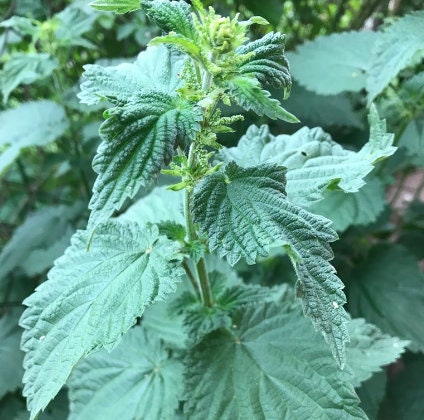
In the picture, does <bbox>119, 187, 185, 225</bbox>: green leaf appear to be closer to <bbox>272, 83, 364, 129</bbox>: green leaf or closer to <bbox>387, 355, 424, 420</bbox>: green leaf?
<bbox>272, 83, 364, 129</bbox>: green leaf

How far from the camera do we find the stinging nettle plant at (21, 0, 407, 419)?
602 mm

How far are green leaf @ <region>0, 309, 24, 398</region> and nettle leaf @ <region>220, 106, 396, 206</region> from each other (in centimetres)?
88

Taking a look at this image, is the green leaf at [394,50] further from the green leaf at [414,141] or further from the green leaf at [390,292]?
the green leaf at [390,292]

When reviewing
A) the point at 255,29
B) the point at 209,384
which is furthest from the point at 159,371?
the point at 255,29

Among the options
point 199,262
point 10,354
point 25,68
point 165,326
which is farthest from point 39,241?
point 199,262

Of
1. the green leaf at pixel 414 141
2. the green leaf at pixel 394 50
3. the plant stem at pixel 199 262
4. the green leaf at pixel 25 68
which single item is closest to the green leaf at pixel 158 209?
the plant stem at pixel 199 262

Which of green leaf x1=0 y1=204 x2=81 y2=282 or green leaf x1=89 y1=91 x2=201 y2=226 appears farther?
green leaf x1=0 y1=204 x2=81 y2=282

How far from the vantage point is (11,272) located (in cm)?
158

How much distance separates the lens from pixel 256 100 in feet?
1.92

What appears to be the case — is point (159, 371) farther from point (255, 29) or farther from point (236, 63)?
point (255, 29)

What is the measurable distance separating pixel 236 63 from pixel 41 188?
1472 millimetres

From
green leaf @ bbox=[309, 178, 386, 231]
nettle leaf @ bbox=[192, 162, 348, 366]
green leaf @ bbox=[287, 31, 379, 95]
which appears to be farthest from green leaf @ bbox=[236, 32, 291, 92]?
green leaf @ bbox=[287, 31, 379, 95]

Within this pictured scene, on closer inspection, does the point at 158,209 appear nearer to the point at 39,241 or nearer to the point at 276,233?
the point at 276,233

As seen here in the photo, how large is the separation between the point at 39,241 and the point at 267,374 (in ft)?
3.34
